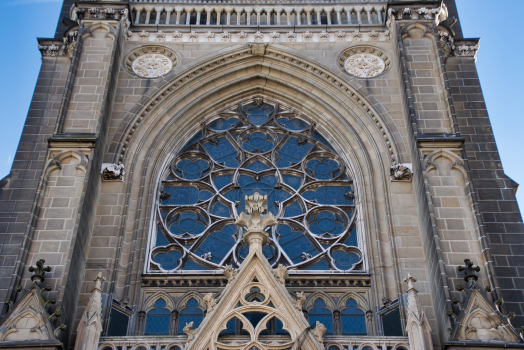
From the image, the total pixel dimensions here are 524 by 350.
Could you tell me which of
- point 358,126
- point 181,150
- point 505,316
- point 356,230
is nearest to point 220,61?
point 181,150

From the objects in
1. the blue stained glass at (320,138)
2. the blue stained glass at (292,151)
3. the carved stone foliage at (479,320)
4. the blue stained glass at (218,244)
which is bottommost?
the carved stone foliage at (479,320)

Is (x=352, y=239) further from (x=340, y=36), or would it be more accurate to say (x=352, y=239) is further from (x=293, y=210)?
(x=340, y=36)

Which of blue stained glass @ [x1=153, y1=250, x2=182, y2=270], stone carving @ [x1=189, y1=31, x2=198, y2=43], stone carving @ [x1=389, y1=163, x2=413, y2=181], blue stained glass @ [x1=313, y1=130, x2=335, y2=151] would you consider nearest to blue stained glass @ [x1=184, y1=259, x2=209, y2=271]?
blue stained glass @ [x1=153, y1=250, x2=182, y2=270]

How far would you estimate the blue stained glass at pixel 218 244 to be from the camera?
1725 cm

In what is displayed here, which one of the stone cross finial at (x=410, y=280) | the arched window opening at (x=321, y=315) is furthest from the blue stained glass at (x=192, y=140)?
the stone cross finial at (x=410, y=280)

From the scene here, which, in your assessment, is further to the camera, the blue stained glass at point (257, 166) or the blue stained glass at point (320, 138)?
the blue stained glass at point (320, 138)

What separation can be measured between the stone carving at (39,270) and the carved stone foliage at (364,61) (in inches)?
363

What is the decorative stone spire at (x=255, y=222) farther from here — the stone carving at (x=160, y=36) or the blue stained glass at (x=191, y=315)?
the stone carving at (x=160, y=36)

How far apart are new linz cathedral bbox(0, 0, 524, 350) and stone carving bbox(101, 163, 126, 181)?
0.05 metres

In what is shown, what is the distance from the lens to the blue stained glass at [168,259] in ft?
55.6

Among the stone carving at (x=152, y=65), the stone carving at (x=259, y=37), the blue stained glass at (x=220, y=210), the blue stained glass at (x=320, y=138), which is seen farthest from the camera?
the stone carving at (x=259, y=37)

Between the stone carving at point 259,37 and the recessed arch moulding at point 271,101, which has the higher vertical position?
the stone carving at point 259,37

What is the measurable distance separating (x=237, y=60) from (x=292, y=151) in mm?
2878

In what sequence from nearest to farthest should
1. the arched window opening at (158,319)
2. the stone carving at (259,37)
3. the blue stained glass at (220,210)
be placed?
1. the arched window opening at (158,319)
2. the blue stained glass at (220,210)
3. the stone carving at (259,37)
